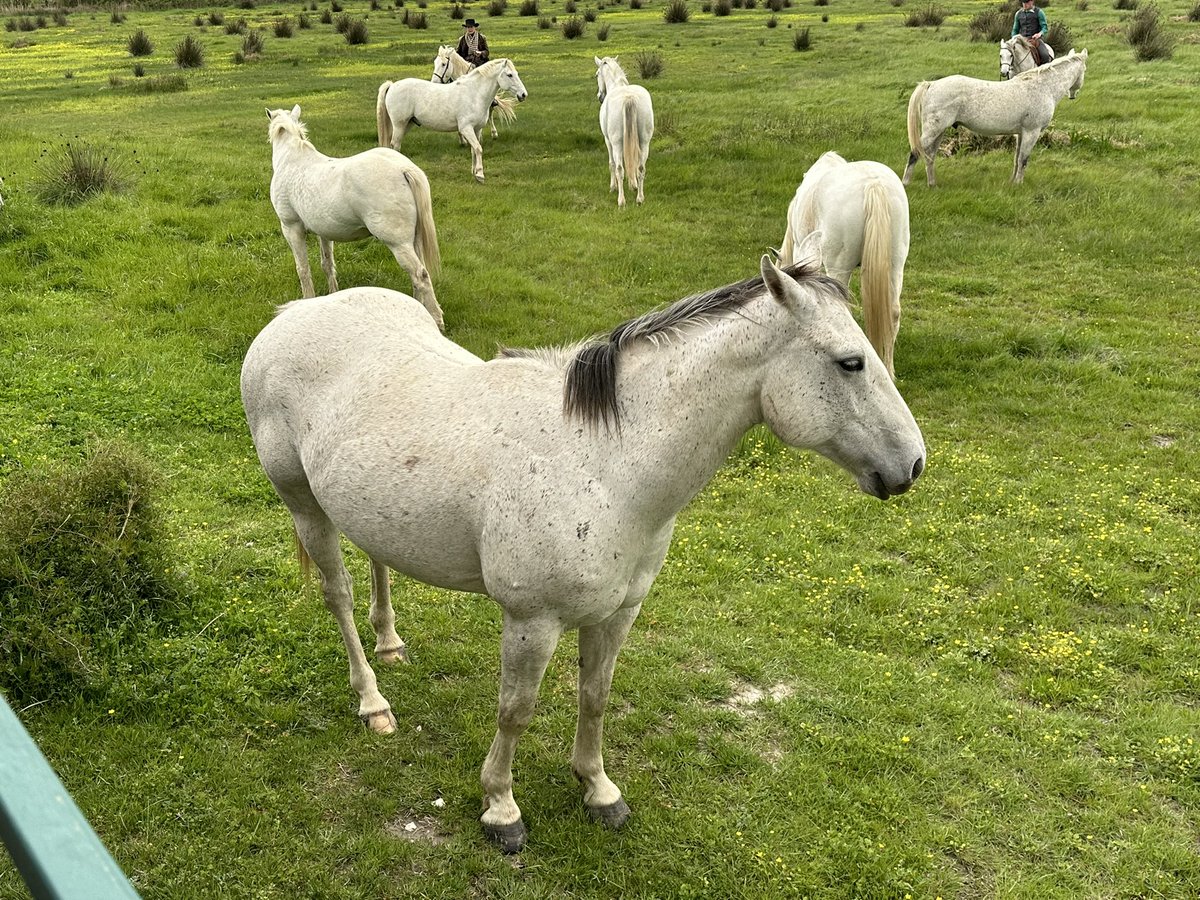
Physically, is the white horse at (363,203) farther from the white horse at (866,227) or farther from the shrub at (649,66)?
the shrub at (649,66)

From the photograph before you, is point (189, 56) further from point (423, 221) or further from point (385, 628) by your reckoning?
point (385, 628)

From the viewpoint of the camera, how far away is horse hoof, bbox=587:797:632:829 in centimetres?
354

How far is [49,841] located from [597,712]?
116 inches

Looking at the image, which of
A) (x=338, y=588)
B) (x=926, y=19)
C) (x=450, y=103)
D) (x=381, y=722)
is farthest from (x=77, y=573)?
(x=926, y=19)

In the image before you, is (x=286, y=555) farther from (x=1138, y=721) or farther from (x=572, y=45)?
(x=572, y=45)

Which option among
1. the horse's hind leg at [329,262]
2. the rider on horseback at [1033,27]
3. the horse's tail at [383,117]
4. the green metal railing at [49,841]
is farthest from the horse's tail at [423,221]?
the rider on horseback at [1033,27]

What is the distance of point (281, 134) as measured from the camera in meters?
9.39

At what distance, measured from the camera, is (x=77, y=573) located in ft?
13.6

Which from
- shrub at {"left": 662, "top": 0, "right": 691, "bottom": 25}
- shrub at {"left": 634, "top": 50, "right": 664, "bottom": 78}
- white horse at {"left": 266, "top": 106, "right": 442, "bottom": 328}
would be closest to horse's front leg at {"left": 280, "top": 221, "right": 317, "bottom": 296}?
white horse at {"left": 266, "top": 106, "right": 442, "bottom": 328}

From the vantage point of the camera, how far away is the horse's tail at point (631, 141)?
12.7 m

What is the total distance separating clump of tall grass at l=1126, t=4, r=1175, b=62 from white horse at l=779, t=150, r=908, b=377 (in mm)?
16565

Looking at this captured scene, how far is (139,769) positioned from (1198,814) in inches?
176

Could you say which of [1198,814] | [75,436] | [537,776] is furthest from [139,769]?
[1198,814]

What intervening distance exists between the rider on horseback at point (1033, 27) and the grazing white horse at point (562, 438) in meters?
15.5
